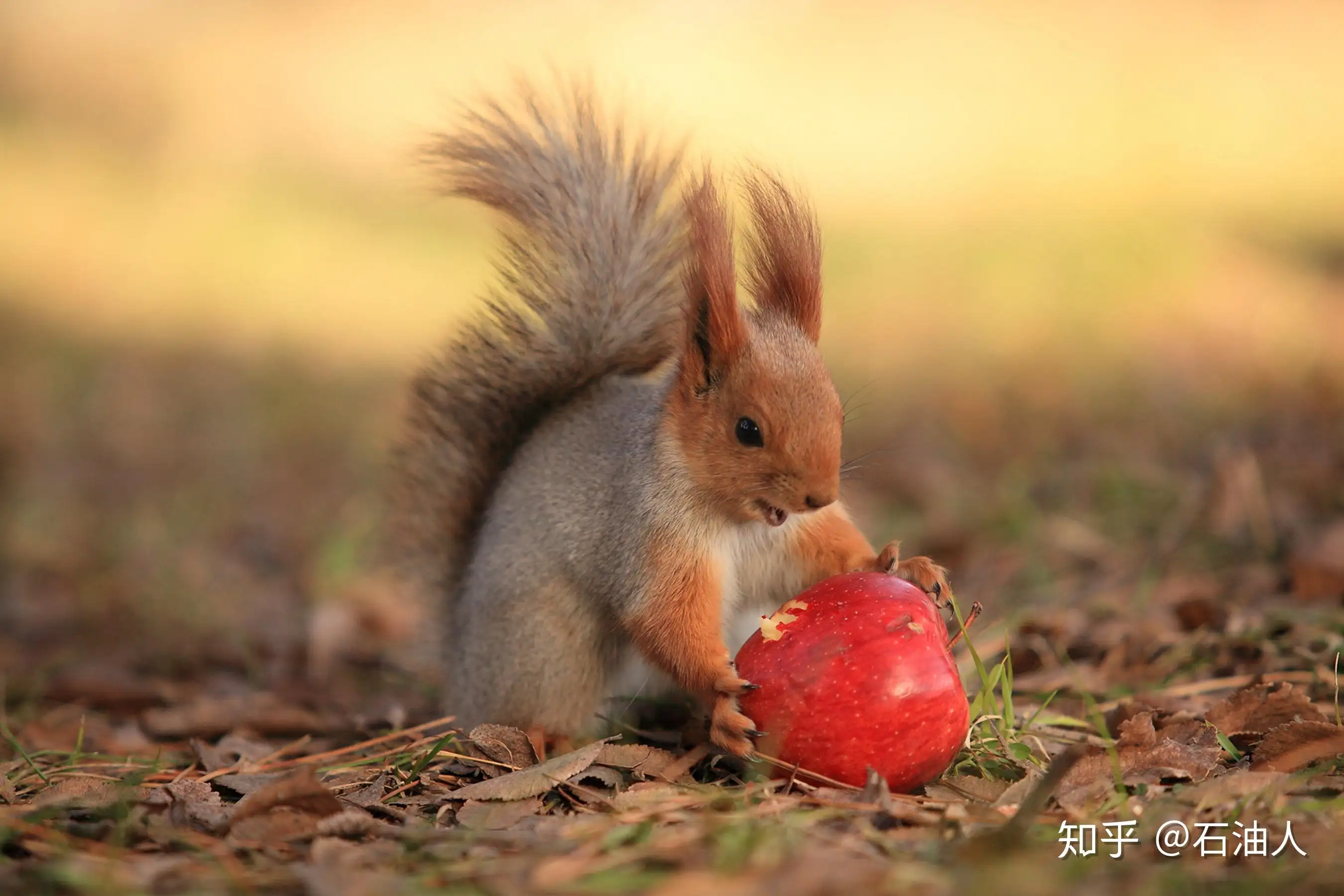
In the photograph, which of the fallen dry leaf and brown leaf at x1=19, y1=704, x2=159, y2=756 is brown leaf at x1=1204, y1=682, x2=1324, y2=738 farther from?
brown leaf at x1=19, y1=704, x2=159, y2=756

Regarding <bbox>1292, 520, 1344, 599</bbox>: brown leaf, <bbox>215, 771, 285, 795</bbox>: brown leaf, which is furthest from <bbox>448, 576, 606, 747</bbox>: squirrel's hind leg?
<bbox>1292, 520, 1344, 599</bbox>: brown leaf

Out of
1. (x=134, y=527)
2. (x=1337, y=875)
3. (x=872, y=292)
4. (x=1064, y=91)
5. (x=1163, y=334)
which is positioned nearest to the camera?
(x=1337, y=875)

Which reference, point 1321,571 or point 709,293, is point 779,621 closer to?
point 709,293

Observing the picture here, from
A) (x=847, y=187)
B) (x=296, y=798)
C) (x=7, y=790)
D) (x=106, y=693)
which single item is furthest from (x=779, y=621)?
(x=847, y=187)

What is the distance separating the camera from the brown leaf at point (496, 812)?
4.78ft

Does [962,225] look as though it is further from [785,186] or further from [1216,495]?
[785,186]

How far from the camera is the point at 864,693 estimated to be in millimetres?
1489

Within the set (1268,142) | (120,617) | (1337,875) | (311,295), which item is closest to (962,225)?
(1268,142)

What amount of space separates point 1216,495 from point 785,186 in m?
1.36

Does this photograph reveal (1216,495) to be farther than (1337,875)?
Yes

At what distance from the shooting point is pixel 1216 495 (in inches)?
104

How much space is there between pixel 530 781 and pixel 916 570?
60 centimetres

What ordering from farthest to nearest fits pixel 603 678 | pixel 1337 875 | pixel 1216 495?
pixel 1216 495 < pixel 603 678 < pixel 1337 875

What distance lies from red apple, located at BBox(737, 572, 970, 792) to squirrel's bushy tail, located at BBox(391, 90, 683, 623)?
1.82 feet
